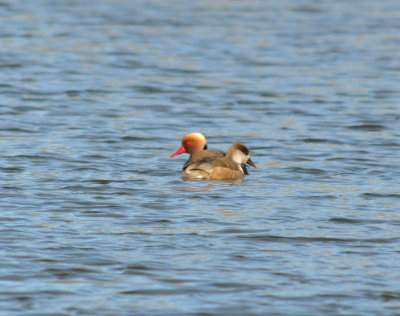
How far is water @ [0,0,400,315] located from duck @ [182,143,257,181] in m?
0.25

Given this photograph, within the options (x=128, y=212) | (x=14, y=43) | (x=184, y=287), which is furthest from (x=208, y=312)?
(x=14, y=43)

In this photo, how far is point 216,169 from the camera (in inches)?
492

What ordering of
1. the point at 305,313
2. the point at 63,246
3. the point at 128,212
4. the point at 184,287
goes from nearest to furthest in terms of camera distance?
the point at 305,313 < the point at 184,287 < the point at 63,246 < the point at 128,212

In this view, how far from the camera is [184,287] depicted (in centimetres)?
795

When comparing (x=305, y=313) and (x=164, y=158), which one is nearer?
(x=305, y=313)

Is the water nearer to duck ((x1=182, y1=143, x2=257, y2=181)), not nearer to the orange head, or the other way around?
duck ((x1=182, y1=143, x2=257, y2=181))

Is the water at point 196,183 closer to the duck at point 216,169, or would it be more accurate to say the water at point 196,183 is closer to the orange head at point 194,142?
the duck at point 216,169

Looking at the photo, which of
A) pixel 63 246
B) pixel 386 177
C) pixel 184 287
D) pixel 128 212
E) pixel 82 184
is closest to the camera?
pixel 184 287

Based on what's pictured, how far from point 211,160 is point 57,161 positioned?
2280 millimetres

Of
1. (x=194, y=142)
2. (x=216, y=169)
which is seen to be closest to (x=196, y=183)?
(x=216, y=169)

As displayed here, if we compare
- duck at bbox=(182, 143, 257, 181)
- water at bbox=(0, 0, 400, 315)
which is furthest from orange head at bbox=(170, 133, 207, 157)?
duck at bbox=(182, 143, 257, 181)

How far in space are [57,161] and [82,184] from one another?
1638mm

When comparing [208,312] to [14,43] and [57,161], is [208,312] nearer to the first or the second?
[57,161]

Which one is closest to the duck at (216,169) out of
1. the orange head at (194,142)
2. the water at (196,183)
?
the water at (196,183)
